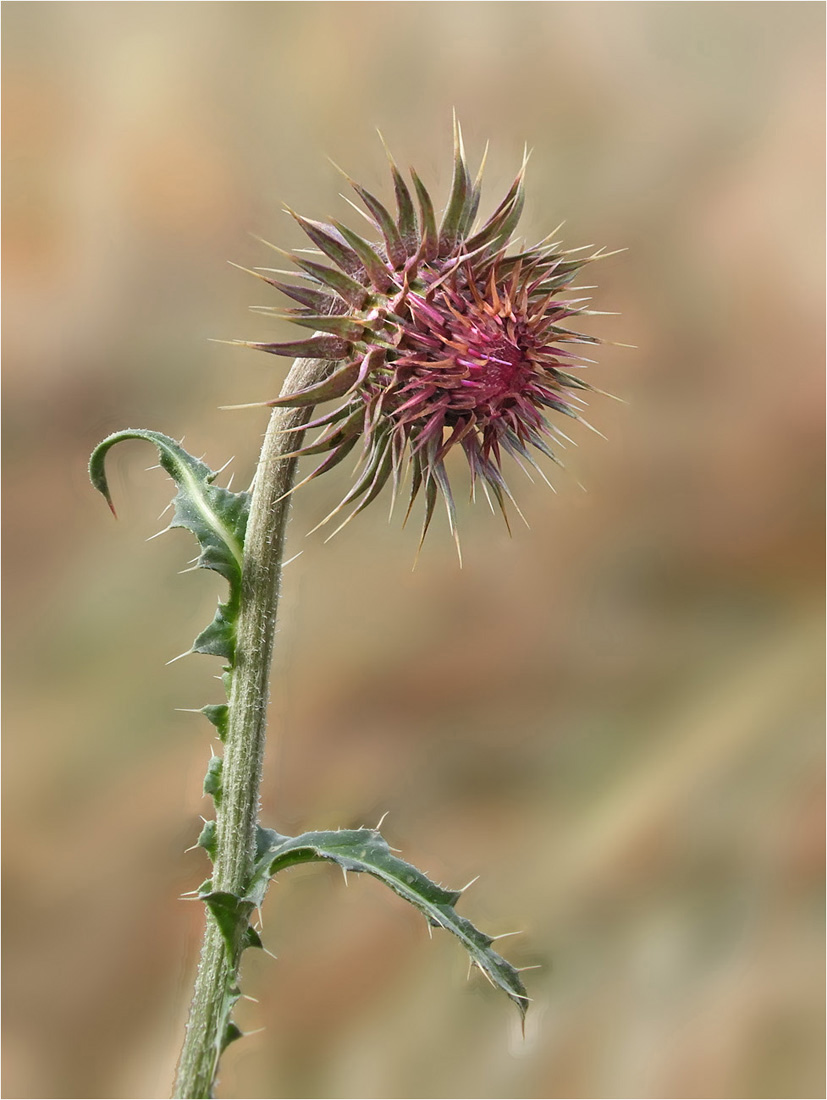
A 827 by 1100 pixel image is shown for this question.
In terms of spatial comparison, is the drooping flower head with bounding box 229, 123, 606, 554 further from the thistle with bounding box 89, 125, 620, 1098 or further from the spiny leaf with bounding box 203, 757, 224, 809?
the spiny leaf with bounding box 203, 757, 224, 809

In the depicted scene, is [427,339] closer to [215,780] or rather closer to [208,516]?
[208,516]

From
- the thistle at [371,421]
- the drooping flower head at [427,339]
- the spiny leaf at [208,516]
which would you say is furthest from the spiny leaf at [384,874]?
the drooping flower head at [427,339]

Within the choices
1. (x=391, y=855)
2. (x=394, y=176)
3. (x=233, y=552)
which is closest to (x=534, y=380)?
(x=394, y=176)

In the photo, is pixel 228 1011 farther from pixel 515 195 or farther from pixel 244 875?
pixel 515 195

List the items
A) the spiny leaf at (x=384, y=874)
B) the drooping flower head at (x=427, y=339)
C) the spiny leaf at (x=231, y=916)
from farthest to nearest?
1. the spiny leaf at (x=384, y=874)
2. the spiny leaf at (x=231, y=916)
3. the drooping flower head at (x=427, y=339)

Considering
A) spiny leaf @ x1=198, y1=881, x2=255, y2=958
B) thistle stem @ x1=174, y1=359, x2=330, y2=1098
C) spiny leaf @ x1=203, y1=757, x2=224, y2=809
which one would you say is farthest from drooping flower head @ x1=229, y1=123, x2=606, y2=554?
spiny leaf @ x1=198, y1=881, x2=255, y2=958

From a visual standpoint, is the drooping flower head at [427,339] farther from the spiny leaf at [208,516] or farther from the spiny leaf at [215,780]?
the spiny leaf at [215,780]

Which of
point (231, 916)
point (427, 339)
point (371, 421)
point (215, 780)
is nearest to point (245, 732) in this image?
point (215, 780)
